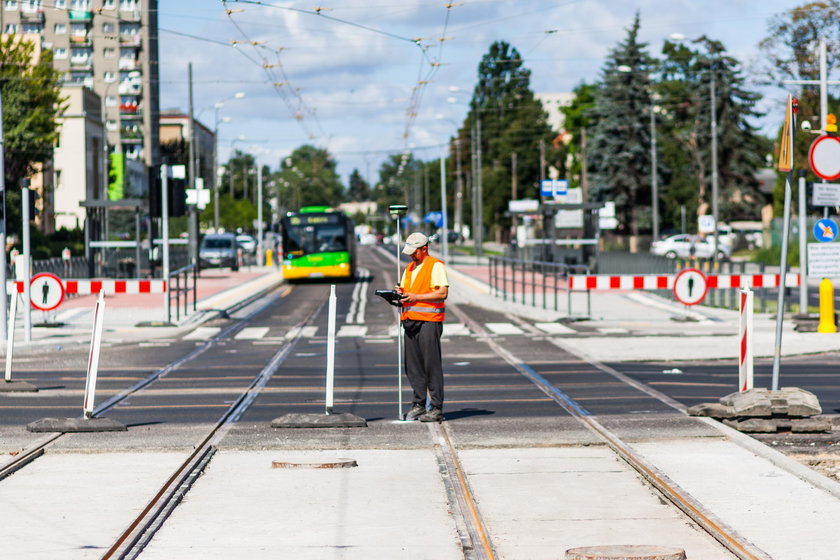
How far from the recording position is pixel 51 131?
6012 centimetres

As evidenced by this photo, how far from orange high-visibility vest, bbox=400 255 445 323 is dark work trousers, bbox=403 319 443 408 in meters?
0.05

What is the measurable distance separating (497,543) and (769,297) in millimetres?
31251

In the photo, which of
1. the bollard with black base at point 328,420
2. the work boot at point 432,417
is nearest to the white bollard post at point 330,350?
the bollard with black base at point 328,420

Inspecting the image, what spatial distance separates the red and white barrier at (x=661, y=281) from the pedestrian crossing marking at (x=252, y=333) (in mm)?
6080

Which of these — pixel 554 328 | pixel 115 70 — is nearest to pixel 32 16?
pixel 115 70

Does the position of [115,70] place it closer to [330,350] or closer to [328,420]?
[328,420]

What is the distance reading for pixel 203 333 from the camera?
26469mm

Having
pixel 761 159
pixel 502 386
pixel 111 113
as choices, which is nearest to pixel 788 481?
pixel 502 386

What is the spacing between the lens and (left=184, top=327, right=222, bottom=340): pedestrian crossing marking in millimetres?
25328

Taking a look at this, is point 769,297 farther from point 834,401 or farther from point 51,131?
point 51,131

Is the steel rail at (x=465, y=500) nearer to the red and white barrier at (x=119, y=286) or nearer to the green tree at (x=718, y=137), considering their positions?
the red and white barrier at (x=119, y=286)

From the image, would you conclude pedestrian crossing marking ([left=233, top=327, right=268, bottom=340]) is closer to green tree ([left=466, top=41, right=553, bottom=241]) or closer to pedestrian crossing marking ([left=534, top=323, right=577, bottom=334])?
pedestrian crossing marking ([left=534, top=323, right=577, bottom=334])

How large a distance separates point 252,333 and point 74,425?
14699 millimetres

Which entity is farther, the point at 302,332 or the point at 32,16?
the point at 32,16
